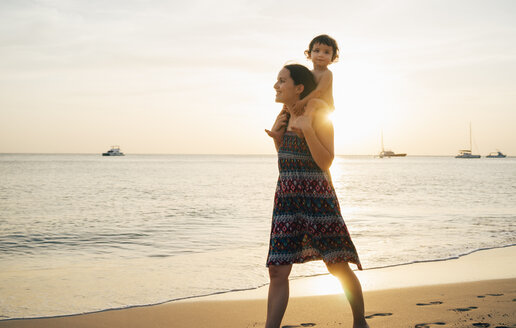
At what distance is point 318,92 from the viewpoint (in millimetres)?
2930

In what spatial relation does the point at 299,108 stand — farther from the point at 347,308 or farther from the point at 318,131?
the point at 347,308

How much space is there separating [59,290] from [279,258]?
4.08 m

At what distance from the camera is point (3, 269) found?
750 cm

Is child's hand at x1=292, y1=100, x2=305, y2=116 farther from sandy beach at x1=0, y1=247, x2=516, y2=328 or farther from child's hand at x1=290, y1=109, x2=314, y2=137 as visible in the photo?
sandy beach at x1=0, y1=247, x2=516, y2=328

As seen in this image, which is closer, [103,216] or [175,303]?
[175,303]

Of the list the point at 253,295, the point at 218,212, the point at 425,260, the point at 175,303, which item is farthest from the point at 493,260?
the point at 218,212

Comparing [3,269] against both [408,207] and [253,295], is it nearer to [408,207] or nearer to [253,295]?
[253,295]

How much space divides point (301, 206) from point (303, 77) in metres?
0.77

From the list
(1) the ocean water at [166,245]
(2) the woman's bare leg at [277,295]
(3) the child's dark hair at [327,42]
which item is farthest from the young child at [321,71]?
(1) the ocean water at [166,245]

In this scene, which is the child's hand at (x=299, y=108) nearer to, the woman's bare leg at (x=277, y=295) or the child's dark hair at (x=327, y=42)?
the child's dark hair at (x=327, y=42)

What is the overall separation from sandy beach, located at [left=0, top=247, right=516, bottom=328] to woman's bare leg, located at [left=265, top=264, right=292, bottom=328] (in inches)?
52.1

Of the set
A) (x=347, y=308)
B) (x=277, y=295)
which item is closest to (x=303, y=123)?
(x=277, y=295)

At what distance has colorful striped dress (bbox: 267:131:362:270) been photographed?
2.92 metres

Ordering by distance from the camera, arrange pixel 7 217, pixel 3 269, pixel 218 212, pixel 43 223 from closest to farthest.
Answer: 1. pixel 3 269
2. pixel 43 223
3. pixel 7 217
4. pixel 218 212
